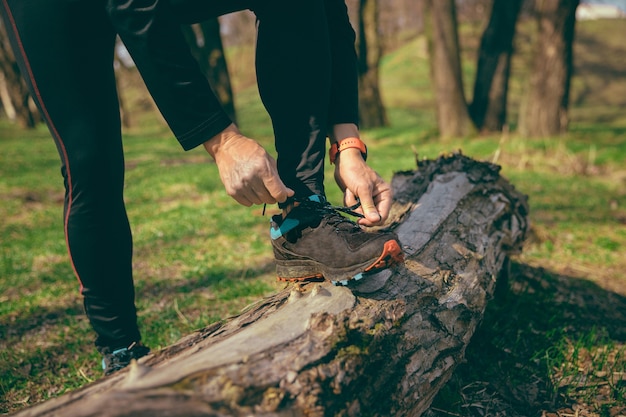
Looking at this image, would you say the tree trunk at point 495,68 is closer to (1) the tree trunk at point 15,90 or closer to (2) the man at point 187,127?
(2) the man at point 187,127

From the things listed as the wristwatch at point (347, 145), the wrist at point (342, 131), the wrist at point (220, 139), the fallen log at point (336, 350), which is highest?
the wrist at point (220, 139)

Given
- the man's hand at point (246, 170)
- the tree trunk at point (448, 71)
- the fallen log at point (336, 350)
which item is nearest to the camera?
the fallen log at point (336, 350)

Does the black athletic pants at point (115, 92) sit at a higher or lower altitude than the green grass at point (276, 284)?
higher

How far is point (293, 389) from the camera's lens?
50.4 inches

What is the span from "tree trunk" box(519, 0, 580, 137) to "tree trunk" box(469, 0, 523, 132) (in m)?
Result: 0.73

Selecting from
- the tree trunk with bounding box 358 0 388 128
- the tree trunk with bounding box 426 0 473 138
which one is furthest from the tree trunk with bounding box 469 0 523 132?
the tree trunk with bounding box 358 0 388 128

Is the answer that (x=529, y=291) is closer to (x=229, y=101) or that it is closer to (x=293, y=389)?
(x=293, y=389)

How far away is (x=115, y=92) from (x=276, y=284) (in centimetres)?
189

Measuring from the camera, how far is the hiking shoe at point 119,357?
197 cm

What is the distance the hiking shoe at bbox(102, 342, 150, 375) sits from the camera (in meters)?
1.97

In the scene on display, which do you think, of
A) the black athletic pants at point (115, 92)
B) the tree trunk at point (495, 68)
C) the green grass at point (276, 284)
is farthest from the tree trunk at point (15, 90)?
the black athletic pants at point (115, 92)

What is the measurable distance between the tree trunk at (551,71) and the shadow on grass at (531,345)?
635cm

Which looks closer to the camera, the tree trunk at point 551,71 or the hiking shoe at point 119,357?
the hiking shoe at point 119,357

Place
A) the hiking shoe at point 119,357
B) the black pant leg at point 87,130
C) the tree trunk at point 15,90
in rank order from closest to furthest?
the black pant leg at point 87,130 → the hiking shoe at point 119,357 → the tree trunk at point 15,90
